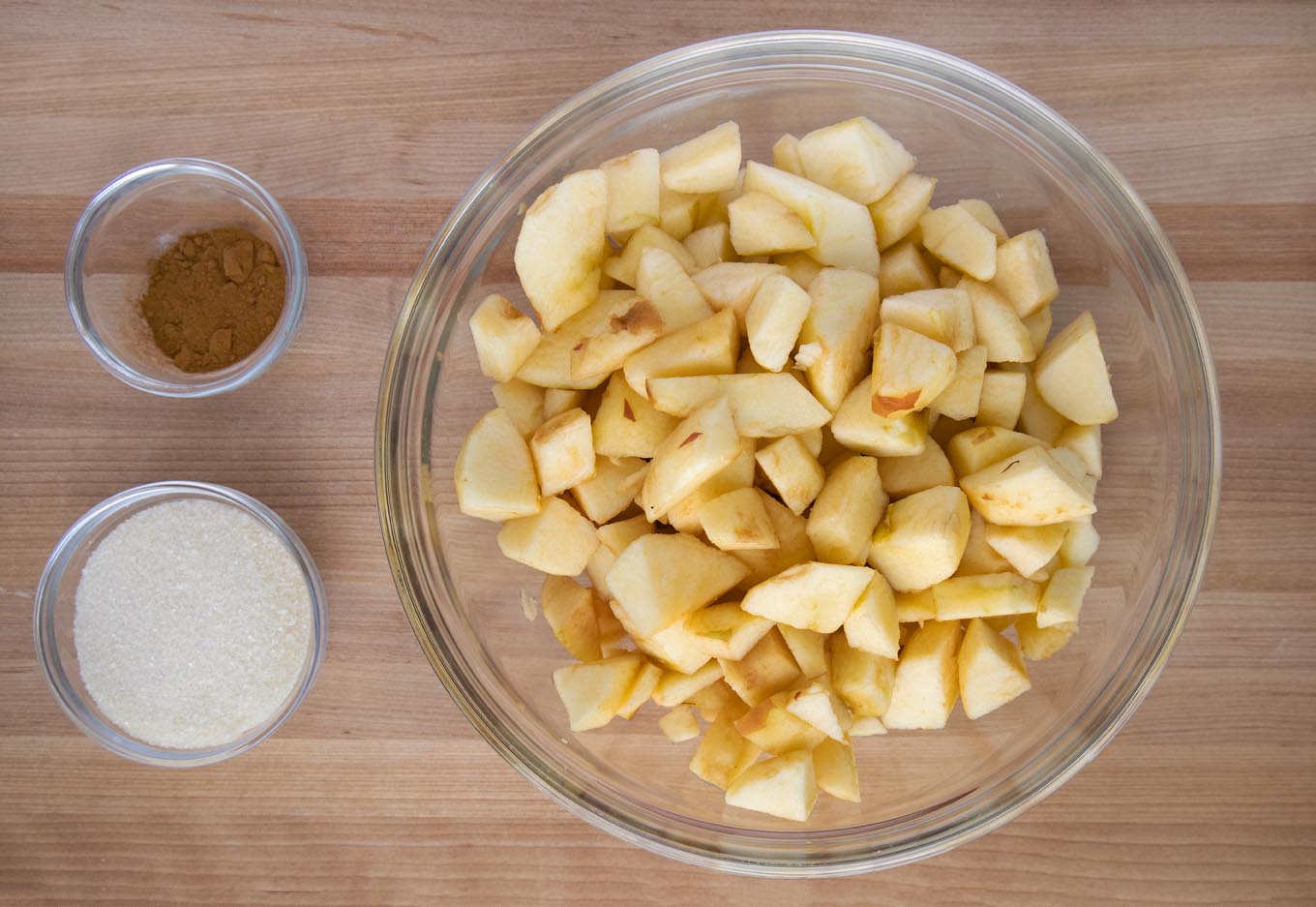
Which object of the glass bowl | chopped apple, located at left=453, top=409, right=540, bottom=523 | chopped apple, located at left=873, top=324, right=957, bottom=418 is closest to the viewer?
chopped apple, located at left=873, top=324, right=957, bottom=418

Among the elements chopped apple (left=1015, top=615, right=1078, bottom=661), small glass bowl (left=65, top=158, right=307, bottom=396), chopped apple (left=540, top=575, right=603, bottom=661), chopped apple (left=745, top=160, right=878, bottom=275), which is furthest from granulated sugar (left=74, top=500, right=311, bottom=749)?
chopped apple (left=1015, top=615, right=1078, bottom=661)

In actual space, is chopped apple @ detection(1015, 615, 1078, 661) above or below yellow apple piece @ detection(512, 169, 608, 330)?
below

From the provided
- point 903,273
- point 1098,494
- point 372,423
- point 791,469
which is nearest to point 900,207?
point 903,273

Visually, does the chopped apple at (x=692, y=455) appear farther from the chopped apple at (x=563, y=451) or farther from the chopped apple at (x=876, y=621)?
the chopped apple at (x=876, y=621)

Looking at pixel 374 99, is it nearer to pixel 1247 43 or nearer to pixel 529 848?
pixel 529 848

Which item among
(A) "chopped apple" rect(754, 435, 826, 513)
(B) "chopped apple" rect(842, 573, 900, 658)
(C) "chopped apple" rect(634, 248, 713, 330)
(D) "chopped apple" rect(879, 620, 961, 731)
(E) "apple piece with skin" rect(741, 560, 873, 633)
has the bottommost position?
(D) "chopped apple" rect(879, 620, 961, 731)

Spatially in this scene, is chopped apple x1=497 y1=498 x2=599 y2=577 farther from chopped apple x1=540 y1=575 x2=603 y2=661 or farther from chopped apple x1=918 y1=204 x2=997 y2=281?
chopped apple x1=918 y1=204 x2=997 y2=281
